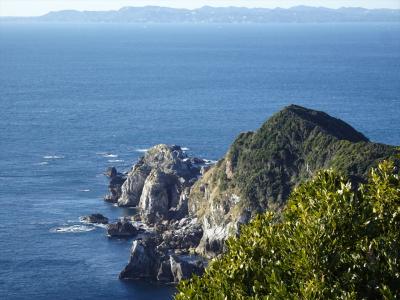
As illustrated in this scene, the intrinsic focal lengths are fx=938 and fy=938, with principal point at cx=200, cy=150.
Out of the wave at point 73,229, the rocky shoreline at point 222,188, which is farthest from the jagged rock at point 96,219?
the wave at point 73,229

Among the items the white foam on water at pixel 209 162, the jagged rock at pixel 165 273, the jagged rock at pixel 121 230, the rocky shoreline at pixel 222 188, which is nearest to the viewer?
the jagged rock at pixel 165 273

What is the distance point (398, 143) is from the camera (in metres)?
152

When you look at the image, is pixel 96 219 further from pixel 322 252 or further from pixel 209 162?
pixel 322 252

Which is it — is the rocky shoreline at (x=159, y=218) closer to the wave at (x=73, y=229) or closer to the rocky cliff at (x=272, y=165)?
the rocky cliff at (x=272, y=165)

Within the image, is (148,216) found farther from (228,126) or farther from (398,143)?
(228,126)

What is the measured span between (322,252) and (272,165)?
77.4 metres

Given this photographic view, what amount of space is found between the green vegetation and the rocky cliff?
60646 millimetres

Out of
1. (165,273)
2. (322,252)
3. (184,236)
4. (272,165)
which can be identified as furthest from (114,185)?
(322,252)

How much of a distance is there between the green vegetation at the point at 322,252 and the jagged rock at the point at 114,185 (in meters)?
88.8

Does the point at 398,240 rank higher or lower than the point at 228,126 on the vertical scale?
higher

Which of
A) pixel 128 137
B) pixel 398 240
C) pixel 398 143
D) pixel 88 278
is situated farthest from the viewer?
pixel 128 137

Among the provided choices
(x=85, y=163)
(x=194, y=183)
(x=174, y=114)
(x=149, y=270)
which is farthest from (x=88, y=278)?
(x=174, y=114)

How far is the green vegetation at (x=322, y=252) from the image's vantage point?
2762 centimetres

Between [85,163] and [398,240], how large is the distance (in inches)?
4541
